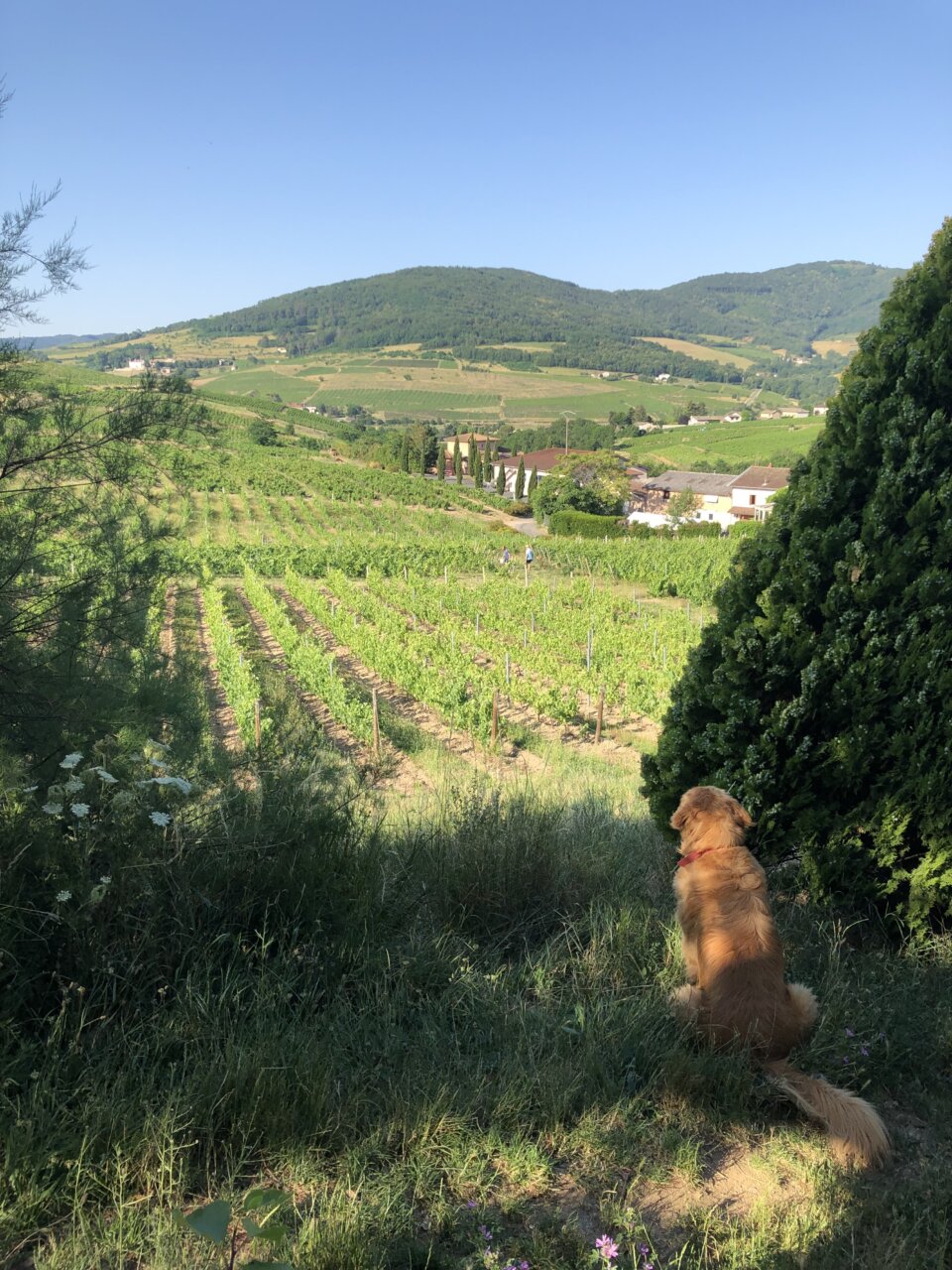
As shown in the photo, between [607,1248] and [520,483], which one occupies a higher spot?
[607,1248]

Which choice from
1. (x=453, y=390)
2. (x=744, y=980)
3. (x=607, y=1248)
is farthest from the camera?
(x=453, y=390)

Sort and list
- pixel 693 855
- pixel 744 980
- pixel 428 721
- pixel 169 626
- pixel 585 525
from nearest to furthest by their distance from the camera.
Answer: pixel 744 980
pixel 693 855
pixel 428 721
pixel 169 626
pixel 585 525

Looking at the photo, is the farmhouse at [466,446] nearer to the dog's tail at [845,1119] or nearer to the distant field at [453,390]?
the distant field at [453,390]

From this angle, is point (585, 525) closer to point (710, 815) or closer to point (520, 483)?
point (520, 483)

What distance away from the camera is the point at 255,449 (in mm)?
74750

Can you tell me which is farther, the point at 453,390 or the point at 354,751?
the point at 453,390

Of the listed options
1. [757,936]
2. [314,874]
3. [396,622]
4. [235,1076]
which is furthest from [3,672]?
[396,622]

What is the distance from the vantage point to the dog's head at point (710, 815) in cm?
345

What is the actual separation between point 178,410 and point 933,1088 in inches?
213

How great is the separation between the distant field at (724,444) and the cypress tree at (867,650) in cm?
9218

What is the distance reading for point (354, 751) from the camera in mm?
14891

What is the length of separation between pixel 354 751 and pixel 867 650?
1181 cm

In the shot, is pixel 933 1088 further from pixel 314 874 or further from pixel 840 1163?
pixel 314 874

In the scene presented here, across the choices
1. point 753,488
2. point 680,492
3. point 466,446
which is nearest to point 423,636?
point 680,492
